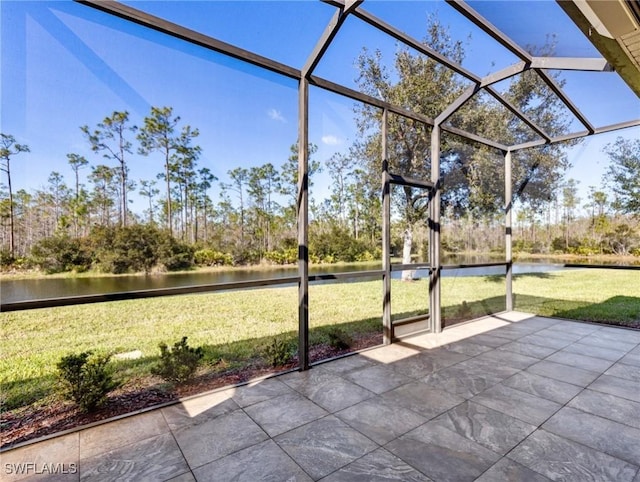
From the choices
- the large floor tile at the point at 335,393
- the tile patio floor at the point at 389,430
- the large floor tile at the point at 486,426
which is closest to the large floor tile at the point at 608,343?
the tile patio floor at the point at 389,430

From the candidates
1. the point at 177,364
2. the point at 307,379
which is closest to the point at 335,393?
the point at 307,379

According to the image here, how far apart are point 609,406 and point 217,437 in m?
2.98

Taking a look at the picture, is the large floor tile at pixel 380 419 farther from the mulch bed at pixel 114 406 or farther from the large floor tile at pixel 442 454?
the mulch bed at pixel 114 406

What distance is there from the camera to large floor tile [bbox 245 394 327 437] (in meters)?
2.23

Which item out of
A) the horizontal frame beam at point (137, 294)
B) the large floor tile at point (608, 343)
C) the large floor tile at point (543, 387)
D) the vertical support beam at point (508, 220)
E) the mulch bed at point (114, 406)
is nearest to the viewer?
the horizontal frame beam at point (137, 294)

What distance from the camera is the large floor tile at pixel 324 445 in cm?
183

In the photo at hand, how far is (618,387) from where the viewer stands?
2.80 m

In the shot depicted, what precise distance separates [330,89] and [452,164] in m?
2.51

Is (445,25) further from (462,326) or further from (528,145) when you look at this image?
(462,326)

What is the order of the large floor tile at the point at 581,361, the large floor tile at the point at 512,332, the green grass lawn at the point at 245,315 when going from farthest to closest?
the large floor tile at the point at 512,332
the large floor tile at the point at 581,361
the green grass lawn at the point at 245,315

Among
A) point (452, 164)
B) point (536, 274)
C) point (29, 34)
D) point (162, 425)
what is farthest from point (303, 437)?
point (536, 274)

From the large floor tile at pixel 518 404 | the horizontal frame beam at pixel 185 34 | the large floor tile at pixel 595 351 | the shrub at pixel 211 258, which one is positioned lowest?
the large floor tile at pixel 595 351

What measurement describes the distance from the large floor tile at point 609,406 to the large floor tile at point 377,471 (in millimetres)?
1647

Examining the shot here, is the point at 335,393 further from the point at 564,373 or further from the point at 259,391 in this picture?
the point at 564,373
